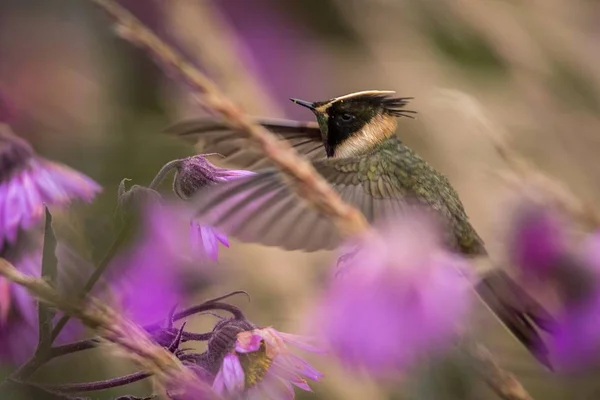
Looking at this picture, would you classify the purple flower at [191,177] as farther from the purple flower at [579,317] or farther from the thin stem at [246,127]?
the purple flower at [579,317]

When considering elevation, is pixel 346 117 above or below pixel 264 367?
above

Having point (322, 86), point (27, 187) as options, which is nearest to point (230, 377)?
point (27, 187)

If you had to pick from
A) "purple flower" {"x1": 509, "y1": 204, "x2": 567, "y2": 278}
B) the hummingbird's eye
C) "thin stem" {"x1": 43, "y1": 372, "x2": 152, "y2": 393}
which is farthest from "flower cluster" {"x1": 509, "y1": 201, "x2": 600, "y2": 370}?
"thin stem" {"x1": 43, "y1": 372, "x2": 152, "y2": 393}

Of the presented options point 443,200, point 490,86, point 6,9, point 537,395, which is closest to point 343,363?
point 443,200

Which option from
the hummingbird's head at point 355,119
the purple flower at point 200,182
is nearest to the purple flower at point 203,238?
the purple flower at point 200,182

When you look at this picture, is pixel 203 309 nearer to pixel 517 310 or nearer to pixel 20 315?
pixel 20 315

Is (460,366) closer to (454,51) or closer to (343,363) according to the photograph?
(343,363)
